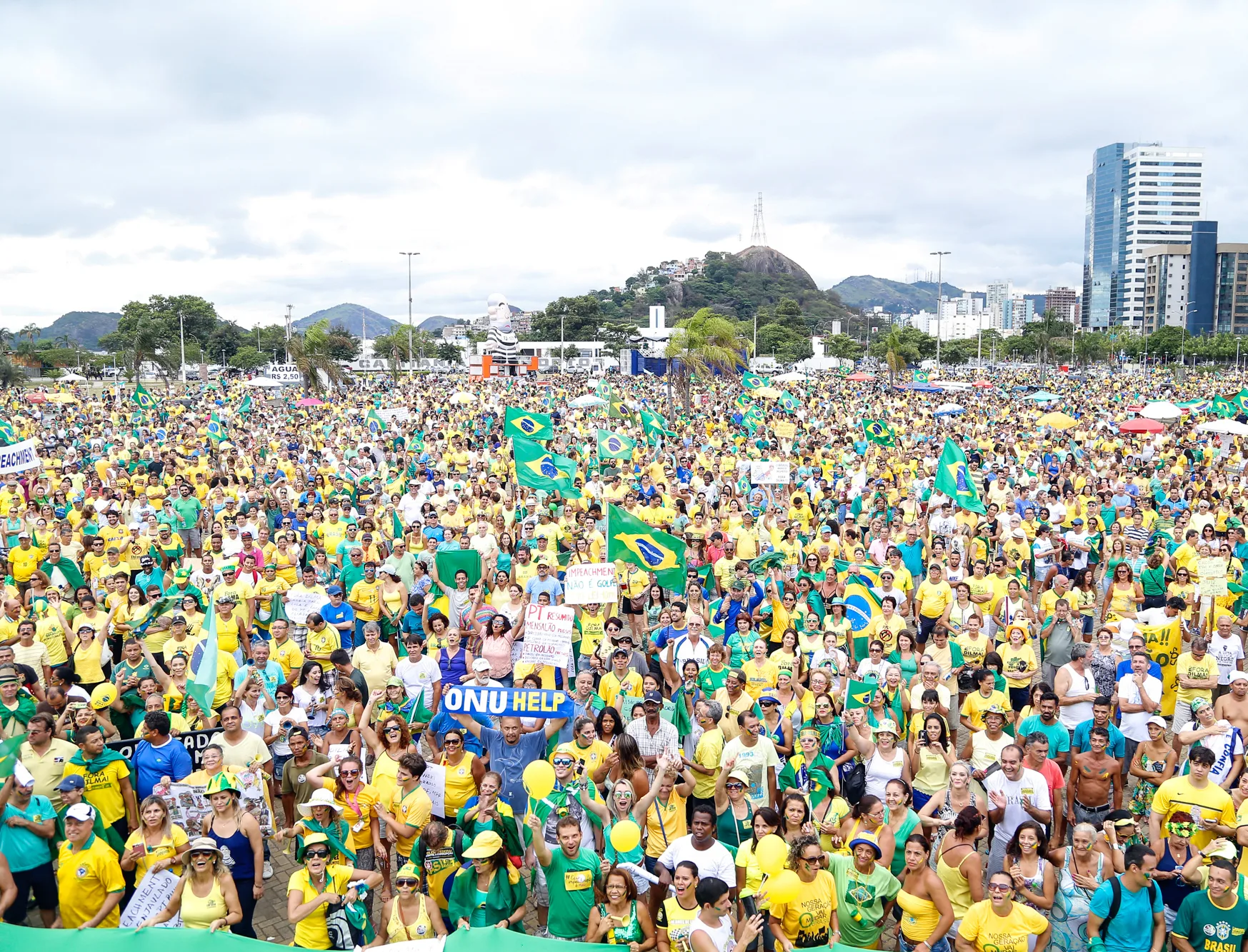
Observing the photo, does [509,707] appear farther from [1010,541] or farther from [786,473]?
[786,473]

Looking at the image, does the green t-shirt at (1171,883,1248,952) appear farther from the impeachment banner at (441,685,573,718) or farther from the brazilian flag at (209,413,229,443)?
the brazilian flag at (209,413,229,443)

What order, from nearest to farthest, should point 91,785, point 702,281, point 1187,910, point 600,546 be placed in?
point 1187,910, point 91,785, point 600,546, point 702,281

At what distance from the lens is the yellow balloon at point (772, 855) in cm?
471

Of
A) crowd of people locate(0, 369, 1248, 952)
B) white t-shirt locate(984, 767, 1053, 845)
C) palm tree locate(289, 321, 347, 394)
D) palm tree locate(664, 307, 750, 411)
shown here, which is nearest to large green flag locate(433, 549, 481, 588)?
crowd of people locate(0, 369, 1248, 952)

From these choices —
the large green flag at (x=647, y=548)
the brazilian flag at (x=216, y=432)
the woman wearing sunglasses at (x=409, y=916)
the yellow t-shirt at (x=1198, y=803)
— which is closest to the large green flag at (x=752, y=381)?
the brazilian flag at (x=216, y=432)

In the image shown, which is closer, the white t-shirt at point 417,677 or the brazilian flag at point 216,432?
the white t-shirt at point 417,677

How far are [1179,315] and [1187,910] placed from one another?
16828cm

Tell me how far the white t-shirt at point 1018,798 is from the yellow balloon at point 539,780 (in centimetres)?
268

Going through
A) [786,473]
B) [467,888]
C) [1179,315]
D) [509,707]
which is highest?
[1179,315]

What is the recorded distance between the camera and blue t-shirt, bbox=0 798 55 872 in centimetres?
512

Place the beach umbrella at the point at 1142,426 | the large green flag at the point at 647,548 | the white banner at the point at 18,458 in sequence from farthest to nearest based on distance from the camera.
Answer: the beach umbrella at the point at 1142,426
the white banner at the point at 18,458
the large green flag at the point at 647,548

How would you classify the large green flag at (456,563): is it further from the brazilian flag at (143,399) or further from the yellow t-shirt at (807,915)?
the brazilian flag at (143,399)

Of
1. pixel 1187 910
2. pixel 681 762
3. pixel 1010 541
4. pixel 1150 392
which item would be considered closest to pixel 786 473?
pixel 1010 541

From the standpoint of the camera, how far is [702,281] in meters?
170
